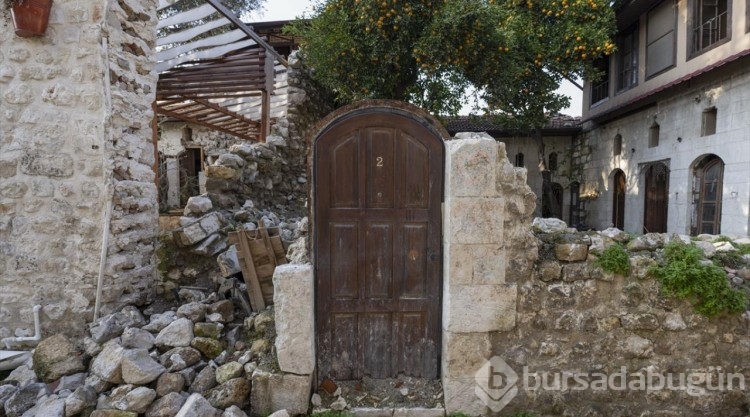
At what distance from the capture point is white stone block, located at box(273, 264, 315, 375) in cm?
265

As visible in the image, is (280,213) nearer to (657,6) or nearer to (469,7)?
(469,7)

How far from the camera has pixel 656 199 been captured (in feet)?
30.5

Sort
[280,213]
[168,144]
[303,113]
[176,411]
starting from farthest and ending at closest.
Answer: [168,144] → [303,113] → [280,213] → [176,411]

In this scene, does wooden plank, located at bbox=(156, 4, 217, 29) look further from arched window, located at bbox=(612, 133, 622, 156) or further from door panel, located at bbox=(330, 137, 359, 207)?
arched window, located at bbox=(612, 133, 622, 156)

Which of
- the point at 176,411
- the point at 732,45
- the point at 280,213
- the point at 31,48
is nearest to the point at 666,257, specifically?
the point at 176,411

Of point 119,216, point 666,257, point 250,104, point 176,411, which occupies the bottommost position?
point 176,411

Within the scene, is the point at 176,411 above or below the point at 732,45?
below

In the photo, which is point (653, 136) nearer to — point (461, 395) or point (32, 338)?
point (461, 395)

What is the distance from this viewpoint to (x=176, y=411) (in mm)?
2398

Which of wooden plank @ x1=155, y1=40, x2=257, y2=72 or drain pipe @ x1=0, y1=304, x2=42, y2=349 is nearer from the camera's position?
drain pipe @ x1=0, y1=304, x2=42, y2=349

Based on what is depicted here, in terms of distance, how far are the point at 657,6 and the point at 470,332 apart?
1085cm

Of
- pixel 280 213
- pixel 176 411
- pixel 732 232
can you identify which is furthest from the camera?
pixel 732 232

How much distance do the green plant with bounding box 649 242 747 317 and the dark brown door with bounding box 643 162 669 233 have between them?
7564 mm

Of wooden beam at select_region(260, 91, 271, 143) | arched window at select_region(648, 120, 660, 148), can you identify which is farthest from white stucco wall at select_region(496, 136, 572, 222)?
wooden beam at select_region(260, 91, 271, 143)
